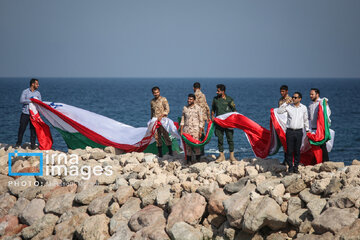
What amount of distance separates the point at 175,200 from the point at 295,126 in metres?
3.35

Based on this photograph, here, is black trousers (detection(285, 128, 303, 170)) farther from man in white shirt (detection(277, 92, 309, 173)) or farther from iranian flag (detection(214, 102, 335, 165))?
iranian flag (detection(214, 102, 335, 165))

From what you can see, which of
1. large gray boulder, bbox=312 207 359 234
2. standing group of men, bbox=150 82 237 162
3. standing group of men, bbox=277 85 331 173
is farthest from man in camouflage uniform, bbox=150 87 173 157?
large gray boulder, bbox=312 207 359 234

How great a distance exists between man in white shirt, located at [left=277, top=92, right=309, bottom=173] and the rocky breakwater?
365mm

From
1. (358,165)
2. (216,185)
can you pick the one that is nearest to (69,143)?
(216,185)

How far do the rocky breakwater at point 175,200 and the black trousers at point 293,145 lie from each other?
0.29 metres

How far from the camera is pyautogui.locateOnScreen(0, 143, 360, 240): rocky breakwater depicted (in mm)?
9875

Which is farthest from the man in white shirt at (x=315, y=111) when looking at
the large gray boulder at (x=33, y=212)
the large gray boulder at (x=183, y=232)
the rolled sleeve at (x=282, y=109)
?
the large gray boulder at (x=33, y=212)

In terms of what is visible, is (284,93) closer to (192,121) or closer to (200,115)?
(200,115)

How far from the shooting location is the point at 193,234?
1045 centimetres

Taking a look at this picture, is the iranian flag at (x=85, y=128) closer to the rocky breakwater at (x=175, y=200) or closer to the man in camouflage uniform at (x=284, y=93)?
the rocky breakwater at (x=175, y=200)

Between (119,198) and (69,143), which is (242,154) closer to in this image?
(69,143)

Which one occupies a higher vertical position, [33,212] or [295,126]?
[295,126]

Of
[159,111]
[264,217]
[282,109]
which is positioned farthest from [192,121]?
[264,217]

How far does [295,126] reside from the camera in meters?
11.1
